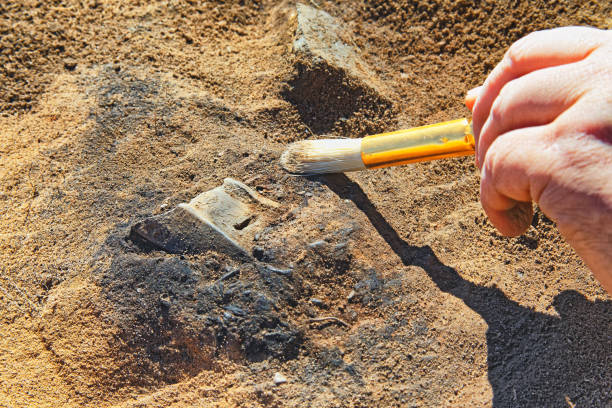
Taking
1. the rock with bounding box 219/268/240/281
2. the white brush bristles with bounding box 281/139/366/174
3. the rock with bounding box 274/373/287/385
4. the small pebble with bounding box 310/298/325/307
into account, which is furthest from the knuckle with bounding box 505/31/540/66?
the rock with bounding box 274/373/287/385

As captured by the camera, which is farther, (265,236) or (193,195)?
(193,195)

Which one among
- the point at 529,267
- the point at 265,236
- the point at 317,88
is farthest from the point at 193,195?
Result: the point at 529,267

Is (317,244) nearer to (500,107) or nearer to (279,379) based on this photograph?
(279,379)

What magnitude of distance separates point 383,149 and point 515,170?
0.65 metres

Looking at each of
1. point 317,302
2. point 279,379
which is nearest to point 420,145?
point 317,302

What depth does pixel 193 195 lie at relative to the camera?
2119mm

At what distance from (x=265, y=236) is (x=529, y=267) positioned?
3.60 feet

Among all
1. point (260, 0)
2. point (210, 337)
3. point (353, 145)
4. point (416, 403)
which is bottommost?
point (416, 403)

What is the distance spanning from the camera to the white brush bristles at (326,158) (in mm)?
2160

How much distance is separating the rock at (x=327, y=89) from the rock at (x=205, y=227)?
67 centimetres

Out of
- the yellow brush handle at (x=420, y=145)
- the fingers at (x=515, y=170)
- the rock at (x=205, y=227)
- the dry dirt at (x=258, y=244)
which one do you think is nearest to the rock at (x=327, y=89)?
the dry dirt at (x=258, y=244)

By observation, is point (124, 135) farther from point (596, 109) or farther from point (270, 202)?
point (596, 109)

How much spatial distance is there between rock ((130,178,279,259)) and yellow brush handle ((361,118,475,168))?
1.81 ft

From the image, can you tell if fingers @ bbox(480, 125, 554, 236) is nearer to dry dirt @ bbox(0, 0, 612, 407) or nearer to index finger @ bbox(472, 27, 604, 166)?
index finger @ bbox(472, 27, 604, 166)
